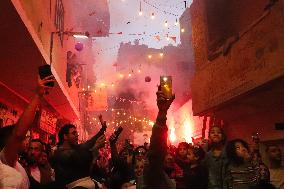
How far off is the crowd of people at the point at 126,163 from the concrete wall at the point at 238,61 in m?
3.23

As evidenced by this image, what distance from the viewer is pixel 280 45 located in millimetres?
8688

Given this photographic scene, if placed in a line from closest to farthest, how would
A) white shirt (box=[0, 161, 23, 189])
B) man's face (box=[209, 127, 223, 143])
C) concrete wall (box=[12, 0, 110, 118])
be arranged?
white shirt (box=[0, 161, 23, 189]), man's face (box=[209, 127, 223, 143]), concrete wall (box=[12, 0, 110, 118])

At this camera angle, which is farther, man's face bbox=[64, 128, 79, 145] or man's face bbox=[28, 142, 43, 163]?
man's face bbox=[28, 142, 43, 163]

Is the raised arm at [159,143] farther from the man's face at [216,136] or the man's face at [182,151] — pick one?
the man's face at [182,151]

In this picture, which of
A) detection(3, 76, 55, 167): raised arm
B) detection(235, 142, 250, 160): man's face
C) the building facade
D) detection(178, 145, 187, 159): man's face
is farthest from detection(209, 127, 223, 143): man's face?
detection(3, 76, 55, 167): raised arm

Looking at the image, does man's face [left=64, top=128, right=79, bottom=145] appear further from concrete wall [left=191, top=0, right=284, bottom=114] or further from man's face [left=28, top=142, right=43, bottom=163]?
concrete wall [left=191, top=0, right=284, bottom=114]

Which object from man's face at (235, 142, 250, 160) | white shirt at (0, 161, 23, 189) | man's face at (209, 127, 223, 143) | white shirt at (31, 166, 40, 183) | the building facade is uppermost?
the building facade

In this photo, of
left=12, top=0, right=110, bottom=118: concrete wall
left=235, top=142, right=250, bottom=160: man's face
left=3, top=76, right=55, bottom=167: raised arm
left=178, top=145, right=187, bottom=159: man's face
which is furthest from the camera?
left=12, top=0, right=110, bottom=118: concrete wall

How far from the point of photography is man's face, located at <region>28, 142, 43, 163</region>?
18.2 ft

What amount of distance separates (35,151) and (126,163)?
1.73m

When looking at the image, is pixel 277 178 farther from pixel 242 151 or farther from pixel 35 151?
pixel 35 151

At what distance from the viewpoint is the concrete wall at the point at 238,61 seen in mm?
8984

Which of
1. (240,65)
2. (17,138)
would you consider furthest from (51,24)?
(17,138)

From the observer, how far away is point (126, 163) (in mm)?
6336
